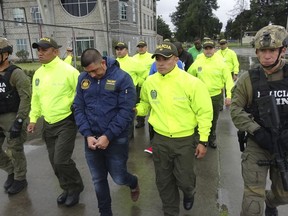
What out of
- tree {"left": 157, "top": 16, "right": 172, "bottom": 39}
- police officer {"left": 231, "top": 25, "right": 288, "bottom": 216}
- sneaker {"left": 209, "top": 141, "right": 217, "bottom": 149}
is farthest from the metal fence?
tree {"left": 157, "top": 16, "right": 172, "bottom": 39}

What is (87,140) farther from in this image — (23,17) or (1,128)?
(23,17)

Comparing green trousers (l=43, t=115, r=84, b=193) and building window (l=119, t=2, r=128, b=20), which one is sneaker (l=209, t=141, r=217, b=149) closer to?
green trousers (l=43, t=115, r=84, b=193)

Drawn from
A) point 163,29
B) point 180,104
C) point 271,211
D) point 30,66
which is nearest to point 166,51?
point 180,104

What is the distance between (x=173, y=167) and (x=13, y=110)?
7.53 feet

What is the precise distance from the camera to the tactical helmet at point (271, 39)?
2.68 m

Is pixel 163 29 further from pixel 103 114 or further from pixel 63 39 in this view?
pixel 103 114

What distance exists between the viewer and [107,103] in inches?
122

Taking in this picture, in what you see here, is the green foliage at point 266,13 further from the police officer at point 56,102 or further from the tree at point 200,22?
the police officer at point 56,102

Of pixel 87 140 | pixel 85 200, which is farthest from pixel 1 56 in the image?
pixel 85 200

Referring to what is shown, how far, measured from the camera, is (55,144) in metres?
3.69

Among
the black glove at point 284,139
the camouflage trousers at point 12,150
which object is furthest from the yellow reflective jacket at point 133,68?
the black glove at point 284,139

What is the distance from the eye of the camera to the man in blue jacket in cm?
305

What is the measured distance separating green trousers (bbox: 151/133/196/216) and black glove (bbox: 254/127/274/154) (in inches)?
28.5

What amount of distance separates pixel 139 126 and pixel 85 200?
136 inches
